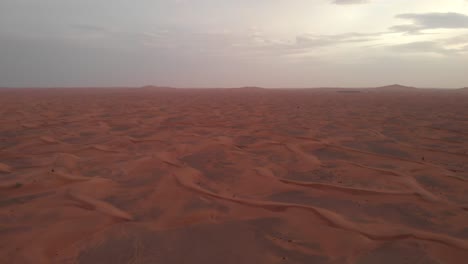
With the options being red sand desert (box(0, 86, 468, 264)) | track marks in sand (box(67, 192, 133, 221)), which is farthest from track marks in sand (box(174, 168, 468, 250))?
track marks in sand (box(67, 192, 133, 221))

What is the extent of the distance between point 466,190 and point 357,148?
1844 millimetres

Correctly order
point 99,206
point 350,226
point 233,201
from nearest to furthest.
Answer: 1. point 350,226
2. point 99,206
3. point 233,201

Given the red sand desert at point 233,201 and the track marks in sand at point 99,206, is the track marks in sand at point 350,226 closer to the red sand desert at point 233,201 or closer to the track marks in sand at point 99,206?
the red sand desert at point 233,201

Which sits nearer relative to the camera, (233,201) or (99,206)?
(99,206)

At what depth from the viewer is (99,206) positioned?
7.79ft

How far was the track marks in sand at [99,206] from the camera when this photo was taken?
7.30 feet

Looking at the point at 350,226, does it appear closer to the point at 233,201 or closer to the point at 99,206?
the point at 233,201

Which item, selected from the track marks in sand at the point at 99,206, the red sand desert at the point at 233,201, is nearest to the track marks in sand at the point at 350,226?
the red sand desert at the point at 233,201

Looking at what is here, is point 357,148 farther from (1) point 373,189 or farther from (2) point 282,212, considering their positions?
(2) point 282,212

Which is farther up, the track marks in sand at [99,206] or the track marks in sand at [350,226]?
the track marks in sand at [350,226]

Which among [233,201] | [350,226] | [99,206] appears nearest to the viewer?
[350,226]

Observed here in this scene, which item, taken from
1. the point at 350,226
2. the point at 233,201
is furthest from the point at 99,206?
the point at 350,226

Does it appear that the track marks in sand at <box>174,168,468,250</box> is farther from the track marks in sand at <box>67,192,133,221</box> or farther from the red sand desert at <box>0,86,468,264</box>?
the track marks in sand at <box>67,192,133,221</box>

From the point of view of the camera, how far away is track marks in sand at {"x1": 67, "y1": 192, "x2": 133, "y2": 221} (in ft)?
7.30
